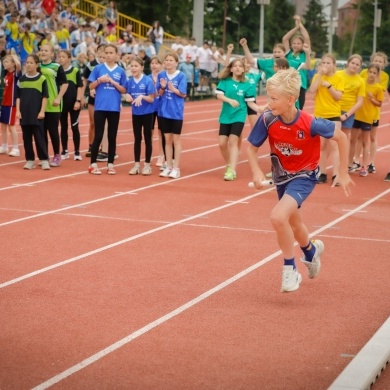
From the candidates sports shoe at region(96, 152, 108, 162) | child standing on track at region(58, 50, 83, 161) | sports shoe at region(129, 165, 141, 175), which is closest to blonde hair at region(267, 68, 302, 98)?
sports shoe at region(129, 165, 141, 175)

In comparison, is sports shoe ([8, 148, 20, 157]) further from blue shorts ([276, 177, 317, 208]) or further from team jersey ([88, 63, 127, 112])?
blue shorts ([276, 177, 317, 208])

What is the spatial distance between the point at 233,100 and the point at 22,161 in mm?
4128

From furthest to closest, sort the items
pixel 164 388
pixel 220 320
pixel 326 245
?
pixel 326 245
pixel 220 320
pixel 164 388

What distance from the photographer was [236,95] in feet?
51.0

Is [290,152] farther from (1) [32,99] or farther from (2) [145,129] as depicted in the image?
(1) [32,99]

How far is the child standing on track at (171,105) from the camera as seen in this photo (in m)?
15.6

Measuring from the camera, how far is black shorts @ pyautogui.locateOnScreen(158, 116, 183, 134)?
1567 centimetres

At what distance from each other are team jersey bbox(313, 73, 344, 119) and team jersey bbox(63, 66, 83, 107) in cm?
423

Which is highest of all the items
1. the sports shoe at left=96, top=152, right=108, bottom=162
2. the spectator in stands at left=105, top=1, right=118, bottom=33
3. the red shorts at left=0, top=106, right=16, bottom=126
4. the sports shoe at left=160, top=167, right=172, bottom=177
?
the spectator in stands at left=105, top=1, right=118, bottom=33

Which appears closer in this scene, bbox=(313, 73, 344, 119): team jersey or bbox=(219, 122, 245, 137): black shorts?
bbox=(313, 73, 344, 119): team jersey

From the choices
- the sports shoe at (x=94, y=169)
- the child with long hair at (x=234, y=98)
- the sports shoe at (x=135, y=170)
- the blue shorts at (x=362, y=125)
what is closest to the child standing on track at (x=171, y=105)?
the sports shoe at (x=135, y=170)

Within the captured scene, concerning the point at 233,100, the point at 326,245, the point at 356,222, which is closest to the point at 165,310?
the point at 326,245

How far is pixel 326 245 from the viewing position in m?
10.6

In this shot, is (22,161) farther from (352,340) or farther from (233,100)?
(352,340)
